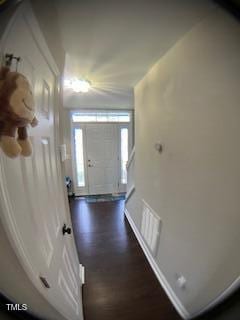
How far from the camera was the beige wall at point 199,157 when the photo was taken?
63 centimetres

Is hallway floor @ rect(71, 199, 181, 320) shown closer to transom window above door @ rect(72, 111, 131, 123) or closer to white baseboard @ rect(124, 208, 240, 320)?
white baseboard @ rect(124, 208, 240, 320)

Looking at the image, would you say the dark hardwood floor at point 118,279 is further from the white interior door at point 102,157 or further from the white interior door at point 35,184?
the white interior door at point 102,157

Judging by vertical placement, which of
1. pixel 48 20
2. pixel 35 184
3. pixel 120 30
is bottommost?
pixel 35 184

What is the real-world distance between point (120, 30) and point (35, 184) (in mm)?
914

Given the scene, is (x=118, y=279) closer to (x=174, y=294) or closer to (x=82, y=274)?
(x=82, y=274)

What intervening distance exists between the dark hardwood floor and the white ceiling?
124 cm

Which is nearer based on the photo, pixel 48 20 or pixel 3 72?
pixel 3 72

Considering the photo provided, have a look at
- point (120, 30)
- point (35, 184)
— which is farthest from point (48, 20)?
point (35, 184)

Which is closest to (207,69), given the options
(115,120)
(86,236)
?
(86,236)

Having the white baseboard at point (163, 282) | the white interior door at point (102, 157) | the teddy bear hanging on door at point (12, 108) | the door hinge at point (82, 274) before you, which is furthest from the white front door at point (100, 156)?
the teddy bear hanging on door at point (12, 108)

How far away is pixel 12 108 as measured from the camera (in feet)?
1.15

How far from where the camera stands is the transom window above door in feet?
11.8

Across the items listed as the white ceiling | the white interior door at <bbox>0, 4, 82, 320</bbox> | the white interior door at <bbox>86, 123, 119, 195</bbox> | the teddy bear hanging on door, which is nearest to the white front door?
the white interior door at <bbox>86, 123, 119, 195</bbox>

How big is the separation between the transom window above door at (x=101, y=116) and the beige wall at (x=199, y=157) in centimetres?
236
